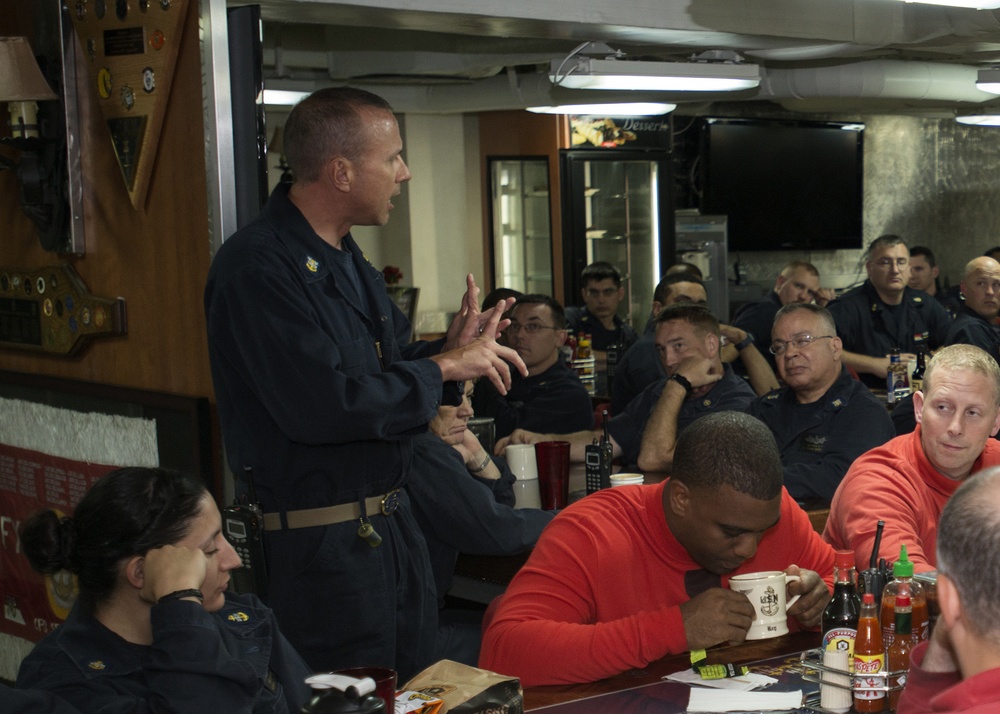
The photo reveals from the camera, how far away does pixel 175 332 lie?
11.5 ft

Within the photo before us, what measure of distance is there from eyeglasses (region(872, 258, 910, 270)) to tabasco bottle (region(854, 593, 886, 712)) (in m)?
5.26

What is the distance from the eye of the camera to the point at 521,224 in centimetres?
980

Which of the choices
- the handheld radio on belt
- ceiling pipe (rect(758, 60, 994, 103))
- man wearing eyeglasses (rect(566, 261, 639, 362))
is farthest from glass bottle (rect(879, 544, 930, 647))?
ceiling pipe (rect(758, 60, 994, 103))

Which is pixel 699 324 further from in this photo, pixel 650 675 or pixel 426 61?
pixel 426 61

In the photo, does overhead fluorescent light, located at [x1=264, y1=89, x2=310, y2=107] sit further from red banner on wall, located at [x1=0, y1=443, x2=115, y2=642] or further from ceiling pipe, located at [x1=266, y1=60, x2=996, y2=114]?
red banner on wall, located at [x1=0, y1=443, x2=115, y2=642]

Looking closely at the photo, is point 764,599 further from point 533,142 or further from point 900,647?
point 533,142

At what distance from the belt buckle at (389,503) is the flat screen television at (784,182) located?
8.55 m

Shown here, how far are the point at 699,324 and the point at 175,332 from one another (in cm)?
195

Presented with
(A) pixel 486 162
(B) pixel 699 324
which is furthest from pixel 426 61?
(B) pixel 699 324

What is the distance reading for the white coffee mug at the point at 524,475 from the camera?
3746 millimetres

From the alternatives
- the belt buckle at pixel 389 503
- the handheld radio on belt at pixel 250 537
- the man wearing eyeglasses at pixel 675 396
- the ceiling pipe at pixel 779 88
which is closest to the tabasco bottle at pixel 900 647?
the belt buckle at pixel 389 503

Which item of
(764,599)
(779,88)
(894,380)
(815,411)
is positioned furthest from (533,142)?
(764,599)

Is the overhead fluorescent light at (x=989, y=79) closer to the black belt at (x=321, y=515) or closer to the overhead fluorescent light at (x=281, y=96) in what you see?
the overhead fluorescent light at (x=281, y=96)

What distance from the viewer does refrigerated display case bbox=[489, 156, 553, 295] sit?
9609mm
